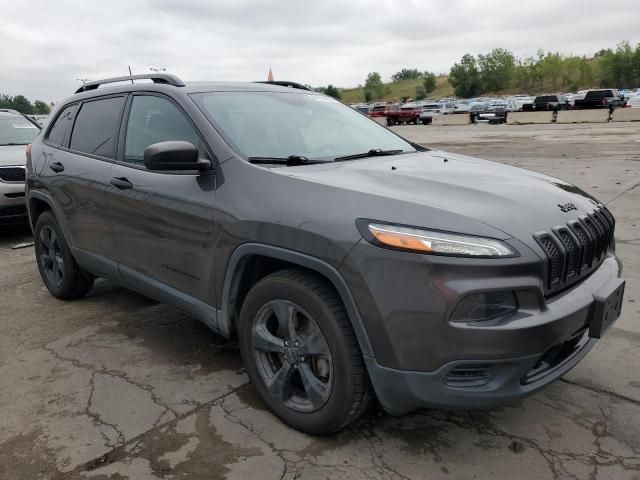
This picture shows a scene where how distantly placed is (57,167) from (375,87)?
153 meters

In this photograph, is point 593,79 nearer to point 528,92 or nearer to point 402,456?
point 528,92

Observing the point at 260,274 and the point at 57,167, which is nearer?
the point at 260,274

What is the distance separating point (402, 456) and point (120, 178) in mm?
2373

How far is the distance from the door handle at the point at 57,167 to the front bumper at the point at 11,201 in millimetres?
2880

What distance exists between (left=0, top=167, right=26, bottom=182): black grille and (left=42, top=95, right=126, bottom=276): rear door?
9.26ft

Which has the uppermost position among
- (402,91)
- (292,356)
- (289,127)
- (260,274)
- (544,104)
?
(402,91)

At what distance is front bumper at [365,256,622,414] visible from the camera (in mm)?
2123

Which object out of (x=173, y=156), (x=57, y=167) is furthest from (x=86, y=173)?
(x=173, y=156)

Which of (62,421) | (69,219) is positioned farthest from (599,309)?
(69,219)

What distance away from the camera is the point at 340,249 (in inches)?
90.0

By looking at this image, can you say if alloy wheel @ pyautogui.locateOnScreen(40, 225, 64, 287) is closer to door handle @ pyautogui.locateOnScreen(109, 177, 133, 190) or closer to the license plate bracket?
door handle @ pyautogui.locateOnScreen(109, 177, 133, 190)

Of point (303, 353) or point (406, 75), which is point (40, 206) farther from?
point (406, 75)

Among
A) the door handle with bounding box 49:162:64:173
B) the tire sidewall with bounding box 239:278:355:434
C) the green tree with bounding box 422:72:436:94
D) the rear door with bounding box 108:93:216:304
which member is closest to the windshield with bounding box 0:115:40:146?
the door handle with bounding box 49:162:64:173

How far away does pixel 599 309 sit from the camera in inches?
93.3
